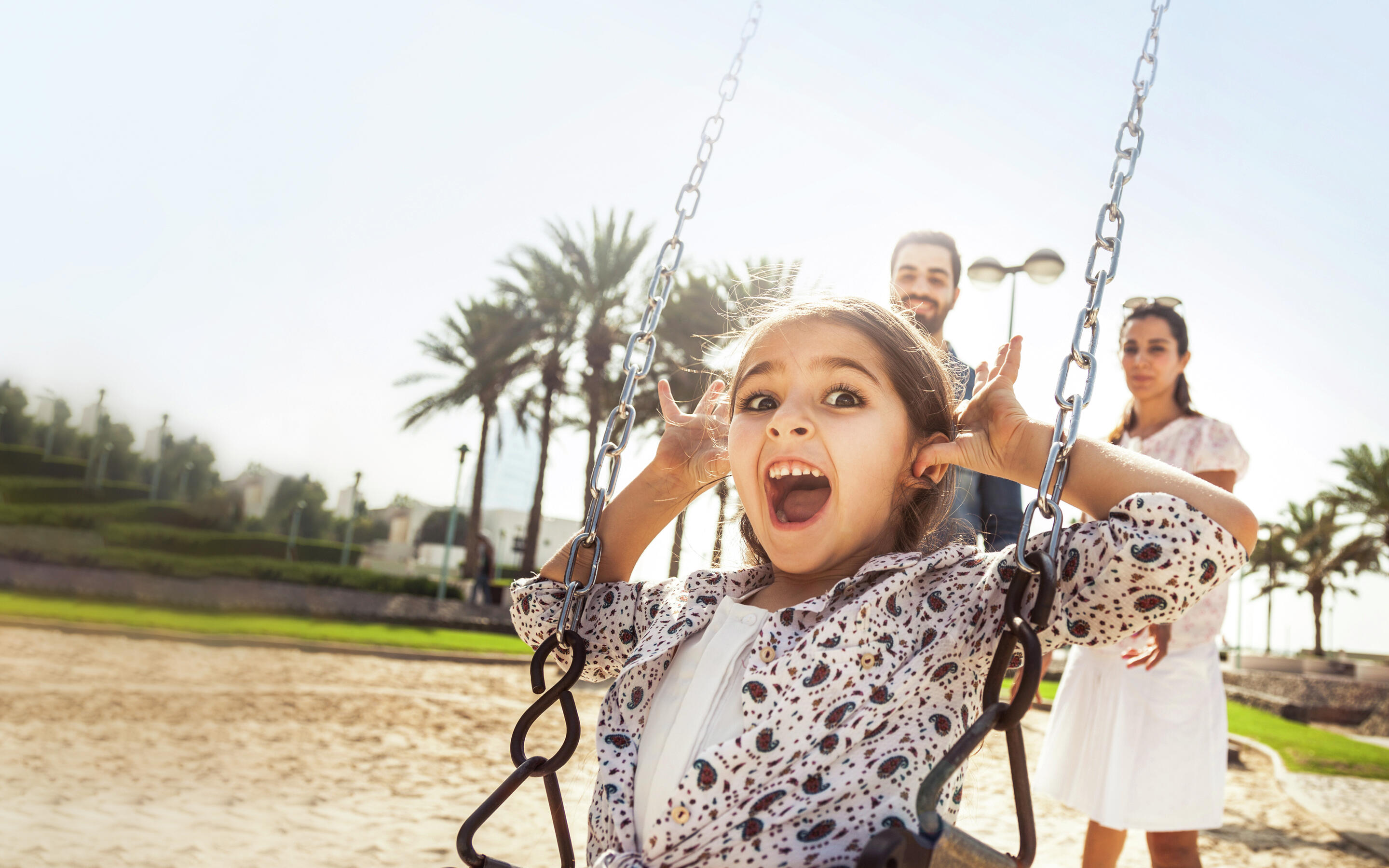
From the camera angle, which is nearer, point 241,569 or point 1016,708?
point 1016,708

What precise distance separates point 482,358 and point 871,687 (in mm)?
21434

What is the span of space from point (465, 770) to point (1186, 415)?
5328 millimetres

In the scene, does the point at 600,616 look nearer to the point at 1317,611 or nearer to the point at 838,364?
the point at 838,364

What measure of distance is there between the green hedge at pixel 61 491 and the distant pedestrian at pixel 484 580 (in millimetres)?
8573

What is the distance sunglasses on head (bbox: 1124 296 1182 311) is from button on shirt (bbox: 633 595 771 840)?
9.10 ft

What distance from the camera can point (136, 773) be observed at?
5.60 meters

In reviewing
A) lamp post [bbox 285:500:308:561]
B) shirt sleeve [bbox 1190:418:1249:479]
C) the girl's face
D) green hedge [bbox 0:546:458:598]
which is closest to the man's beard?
shirt sleeve [bbox 1190:418:1249:479]

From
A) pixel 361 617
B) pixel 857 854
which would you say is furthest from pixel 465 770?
pixel 361 617

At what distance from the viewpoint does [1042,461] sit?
62.4 inches

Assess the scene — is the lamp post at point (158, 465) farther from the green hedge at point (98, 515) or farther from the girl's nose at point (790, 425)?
the girl's nose at point (790, 425)

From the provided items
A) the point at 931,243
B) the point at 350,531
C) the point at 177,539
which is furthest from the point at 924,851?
the point at 350,531

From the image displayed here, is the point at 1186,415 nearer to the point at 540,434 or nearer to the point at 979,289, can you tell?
the point at 979,289

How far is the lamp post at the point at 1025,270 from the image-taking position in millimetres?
9852

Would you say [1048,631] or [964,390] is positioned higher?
[964,390]
